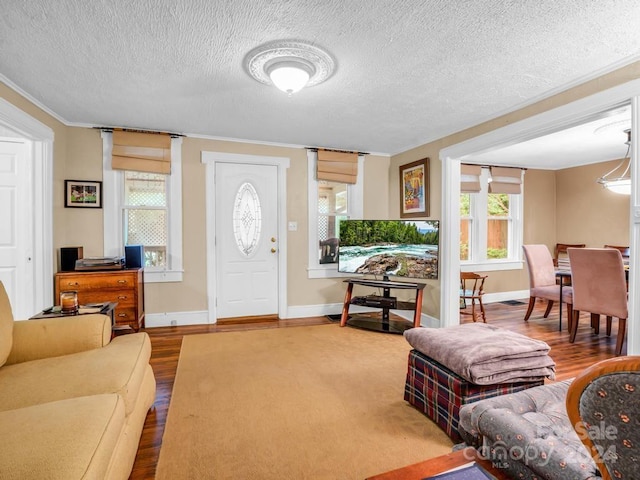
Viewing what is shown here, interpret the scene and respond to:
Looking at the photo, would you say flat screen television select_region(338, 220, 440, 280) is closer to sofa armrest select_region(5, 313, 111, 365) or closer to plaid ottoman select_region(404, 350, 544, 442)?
plaid ottoman select_region(404, 350, 544, 442)

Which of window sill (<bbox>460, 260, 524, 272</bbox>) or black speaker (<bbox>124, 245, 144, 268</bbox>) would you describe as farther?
window sill (<bbox>460, 260, 524, 272</bbox>)

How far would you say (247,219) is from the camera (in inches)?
171

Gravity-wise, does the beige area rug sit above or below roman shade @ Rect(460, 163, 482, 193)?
below

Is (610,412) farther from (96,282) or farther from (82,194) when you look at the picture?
(82,194)

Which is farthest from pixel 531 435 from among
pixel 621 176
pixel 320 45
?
pixel 621 176

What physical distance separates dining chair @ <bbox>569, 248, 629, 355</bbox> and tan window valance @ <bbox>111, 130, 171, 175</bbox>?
4.55m

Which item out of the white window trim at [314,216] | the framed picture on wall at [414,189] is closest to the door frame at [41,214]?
the white window trim at [314,216]

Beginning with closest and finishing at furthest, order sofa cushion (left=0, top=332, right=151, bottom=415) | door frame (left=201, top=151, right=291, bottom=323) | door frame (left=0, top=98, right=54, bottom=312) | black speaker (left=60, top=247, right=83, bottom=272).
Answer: sofa cushion (left=0, top=332, right=151, bottom=415), door frame (left=0, top=98, right=54, bottom=312), black speaker (left=60, top=247, right=83, bottom=272), door frame (left=201, top=151, right=291, bottom=323)

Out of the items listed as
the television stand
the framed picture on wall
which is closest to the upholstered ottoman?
the television stand

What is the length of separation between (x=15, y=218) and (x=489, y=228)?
6.35 m

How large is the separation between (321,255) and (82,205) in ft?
9.27

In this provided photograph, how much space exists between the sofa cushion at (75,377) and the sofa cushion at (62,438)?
0.15 m

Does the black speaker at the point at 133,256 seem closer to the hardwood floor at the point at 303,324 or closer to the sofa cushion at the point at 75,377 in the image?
the hardwood floor at the point at 303,324

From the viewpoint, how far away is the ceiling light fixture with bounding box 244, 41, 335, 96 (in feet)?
6.84
